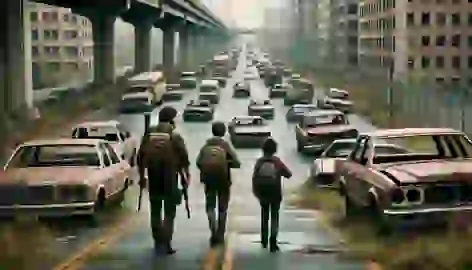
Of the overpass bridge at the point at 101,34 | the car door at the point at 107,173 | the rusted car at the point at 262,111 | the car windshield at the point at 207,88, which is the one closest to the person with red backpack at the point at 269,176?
the car door at the point at 107,173

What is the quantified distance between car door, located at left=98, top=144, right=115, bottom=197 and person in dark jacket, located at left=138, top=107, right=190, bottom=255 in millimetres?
3360

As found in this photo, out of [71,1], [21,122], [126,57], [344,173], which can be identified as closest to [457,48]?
[71,1]

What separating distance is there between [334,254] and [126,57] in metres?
120

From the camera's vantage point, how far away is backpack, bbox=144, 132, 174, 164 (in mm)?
11586

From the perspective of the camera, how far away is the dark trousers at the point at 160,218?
464 inches

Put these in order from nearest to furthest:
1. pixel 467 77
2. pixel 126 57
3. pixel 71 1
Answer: pixel 71 1
pixel 467 77
pixel 126 57

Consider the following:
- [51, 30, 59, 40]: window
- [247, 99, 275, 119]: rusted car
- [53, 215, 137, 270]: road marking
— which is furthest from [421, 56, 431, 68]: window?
[53, 215, 137, 270]: road marking

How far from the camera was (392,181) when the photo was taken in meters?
12.3

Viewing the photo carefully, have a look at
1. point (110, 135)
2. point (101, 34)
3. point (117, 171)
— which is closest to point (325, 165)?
point (110, 135)

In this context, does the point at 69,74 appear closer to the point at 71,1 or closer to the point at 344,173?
the point at 71,1

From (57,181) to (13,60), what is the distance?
115 feet

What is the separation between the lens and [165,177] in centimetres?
1168

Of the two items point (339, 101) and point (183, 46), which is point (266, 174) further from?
point (183, 46)

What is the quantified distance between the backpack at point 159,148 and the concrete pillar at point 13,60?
116ft
